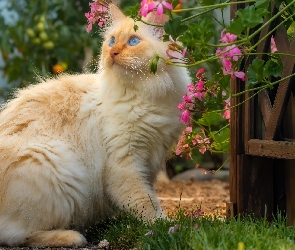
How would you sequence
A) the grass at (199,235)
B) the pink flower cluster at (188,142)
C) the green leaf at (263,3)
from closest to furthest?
the grass at (199,235), the green leaf at (263,3), the pink flower cluster at (188,142)

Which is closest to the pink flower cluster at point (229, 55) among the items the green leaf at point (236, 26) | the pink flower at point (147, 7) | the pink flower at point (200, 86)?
the green leaf at point (236, 26)

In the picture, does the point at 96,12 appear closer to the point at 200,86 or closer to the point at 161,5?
the point at 200,86

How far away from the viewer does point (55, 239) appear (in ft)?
10.6

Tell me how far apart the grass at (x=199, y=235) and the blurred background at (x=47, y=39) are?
125 inches

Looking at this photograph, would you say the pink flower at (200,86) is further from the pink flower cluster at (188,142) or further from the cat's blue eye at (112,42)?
the cat's blue eye at (112,42)

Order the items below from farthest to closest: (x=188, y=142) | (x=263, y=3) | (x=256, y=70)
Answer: (x=188, y=142) → (x=256, y=70) → (x=263, y=3)

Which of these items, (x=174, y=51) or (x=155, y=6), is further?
(x=174, y=51)

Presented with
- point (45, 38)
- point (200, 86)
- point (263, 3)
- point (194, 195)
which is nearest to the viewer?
point (263, 3)

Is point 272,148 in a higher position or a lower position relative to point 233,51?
lower

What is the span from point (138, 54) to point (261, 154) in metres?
0.91

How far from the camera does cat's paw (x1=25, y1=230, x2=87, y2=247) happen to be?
3.22m

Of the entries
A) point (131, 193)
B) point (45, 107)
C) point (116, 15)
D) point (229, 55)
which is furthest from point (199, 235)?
point (116, 15)

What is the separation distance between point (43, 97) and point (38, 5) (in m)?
3.35

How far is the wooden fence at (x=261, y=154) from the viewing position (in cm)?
302
